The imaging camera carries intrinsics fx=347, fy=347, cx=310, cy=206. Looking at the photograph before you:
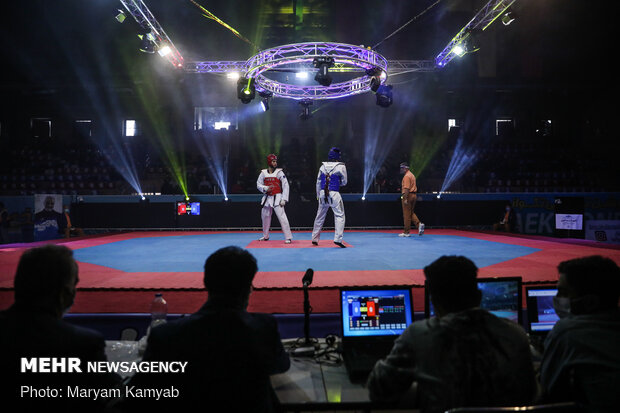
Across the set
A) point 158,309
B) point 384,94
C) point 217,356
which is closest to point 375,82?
point 384,94

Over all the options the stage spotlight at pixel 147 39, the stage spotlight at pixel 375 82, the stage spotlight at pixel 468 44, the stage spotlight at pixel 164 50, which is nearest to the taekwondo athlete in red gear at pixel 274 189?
the stage spotlight at pixel 375 82

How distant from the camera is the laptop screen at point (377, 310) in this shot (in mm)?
2275

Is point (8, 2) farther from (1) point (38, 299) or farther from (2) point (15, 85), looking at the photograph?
(1) point (38, 299)

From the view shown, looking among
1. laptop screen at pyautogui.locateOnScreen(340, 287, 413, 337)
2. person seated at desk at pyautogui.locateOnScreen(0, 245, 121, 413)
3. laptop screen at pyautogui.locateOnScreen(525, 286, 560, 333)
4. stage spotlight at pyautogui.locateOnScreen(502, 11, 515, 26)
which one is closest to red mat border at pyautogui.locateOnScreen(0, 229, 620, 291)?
laptop screen at pyautogui.locateOnScreen(525, 286, 560, 333)

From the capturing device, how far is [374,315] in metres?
2.29

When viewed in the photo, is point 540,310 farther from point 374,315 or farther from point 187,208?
point 187,208

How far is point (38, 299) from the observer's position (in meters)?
1.32

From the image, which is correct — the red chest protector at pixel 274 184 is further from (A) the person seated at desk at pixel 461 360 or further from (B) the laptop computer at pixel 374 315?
(A) the person seated at desk at pixel 461 360

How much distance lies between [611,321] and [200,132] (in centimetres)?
1883

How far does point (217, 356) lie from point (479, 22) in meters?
11.4

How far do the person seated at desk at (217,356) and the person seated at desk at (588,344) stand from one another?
3.99 feet

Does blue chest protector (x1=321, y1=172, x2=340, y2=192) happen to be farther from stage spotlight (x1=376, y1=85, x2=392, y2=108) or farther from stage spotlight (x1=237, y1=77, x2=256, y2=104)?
stage spotlight (x1=376, y1=85, x2=392, y2=108)

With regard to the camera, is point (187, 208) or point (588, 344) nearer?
point (588, 344)

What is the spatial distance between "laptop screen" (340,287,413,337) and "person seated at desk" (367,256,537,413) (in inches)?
32.1
